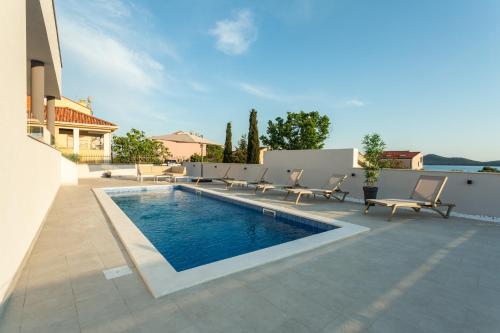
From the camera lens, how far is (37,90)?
8.23 meters

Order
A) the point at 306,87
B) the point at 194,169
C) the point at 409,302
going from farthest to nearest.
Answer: the point at 306,87 < the point at 194,169 < the point at 409,302

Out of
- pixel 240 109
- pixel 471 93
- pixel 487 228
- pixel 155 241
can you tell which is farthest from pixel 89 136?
pixel 471 93

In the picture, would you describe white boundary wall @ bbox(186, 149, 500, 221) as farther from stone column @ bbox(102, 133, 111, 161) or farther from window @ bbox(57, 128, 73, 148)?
window @ bbox(57, 128, 73, 148)

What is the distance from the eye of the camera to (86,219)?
19.3ft

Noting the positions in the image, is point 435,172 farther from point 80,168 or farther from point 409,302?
point 80,168

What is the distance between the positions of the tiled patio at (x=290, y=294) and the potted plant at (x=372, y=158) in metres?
4.36

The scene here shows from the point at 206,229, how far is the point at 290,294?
3.80 m

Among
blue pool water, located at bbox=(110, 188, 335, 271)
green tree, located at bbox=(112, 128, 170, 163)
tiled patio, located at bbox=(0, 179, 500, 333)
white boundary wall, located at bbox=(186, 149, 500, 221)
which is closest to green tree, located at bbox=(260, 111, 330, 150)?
green tree, located at bbox=(112, 128, 170, 163)

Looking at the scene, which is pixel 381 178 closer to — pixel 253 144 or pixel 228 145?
pixel 253 144

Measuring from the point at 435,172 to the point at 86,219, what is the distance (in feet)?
31.1

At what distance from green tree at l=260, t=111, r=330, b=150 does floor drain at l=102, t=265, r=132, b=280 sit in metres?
29.5

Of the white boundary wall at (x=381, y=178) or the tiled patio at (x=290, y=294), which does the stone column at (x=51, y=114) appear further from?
the tiled patio at (x=290, y=294)

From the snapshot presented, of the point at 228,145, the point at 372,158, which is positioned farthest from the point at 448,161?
the point at 372,158

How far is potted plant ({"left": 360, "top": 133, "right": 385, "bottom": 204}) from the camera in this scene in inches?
337
